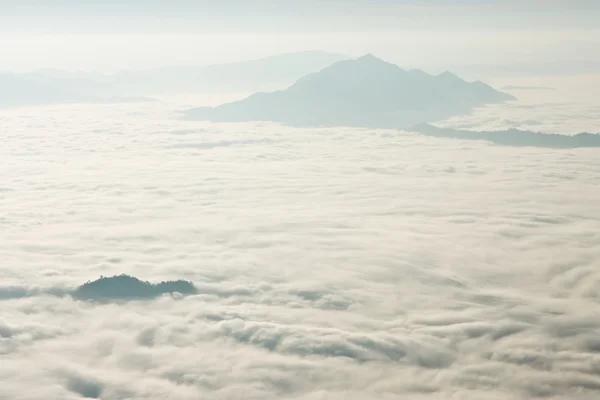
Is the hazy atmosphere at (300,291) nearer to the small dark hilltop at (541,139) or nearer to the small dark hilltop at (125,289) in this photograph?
the small dark hilltop at (125,289)

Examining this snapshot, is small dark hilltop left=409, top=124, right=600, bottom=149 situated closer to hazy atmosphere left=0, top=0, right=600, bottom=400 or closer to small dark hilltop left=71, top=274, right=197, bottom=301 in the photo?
hazy atmosphere left=0, top=0, right=600, bottom=400

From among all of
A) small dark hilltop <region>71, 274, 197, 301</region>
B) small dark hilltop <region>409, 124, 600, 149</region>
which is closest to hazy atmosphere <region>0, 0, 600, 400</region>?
small dark hilltop <region>71, 274, 197, 301</region>

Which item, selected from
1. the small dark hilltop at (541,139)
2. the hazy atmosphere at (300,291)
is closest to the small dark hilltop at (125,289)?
the hazy atmosphere at (300,291)

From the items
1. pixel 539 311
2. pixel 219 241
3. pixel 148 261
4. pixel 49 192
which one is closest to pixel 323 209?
pixel 219 241

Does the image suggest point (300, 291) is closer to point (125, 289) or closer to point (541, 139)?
point (125, 289)

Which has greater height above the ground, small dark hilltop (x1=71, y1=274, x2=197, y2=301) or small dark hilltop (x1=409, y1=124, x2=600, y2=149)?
small dark hilltop (x1=409, y1=124, x2=600, y2=149)

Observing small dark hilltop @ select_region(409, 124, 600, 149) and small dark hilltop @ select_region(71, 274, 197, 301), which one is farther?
small dark hilltop @ select_region(409, 124, 600, 149)

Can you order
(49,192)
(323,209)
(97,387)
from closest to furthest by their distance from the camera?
(97,387) → (323,209) → (49,192)

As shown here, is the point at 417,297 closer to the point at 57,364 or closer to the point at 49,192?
the point at 57,364

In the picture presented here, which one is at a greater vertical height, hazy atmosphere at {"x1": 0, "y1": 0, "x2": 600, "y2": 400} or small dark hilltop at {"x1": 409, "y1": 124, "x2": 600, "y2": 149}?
small dark hilltop at {"x1": 409, "y1": 124, "x2": 600, "y2": 149}

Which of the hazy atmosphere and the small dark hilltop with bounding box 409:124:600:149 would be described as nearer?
the hazy atmosphere
